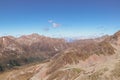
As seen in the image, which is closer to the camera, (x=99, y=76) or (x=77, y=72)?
(x=99, y=76)

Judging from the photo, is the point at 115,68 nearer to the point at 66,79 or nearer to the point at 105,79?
the point at 105,79

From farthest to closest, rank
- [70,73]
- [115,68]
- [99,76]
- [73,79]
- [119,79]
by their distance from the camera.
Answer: [70,73]
[73,79]
[115,68]
[99,76]
[119,79]

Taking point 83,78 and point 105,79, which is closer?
point 105,79

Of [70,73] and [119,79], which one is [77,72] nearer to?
[70,73]

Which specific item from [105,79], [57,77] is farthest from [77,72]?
[105,79]

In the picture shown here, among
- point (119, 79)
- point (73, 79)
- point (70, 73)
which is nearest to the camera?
point (119, 79)

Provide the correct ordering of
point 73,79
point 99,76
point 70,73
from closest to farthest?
point 99,76, point 73,79, point 70,73

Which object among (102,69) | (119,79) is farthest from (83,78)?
→ (119,79)

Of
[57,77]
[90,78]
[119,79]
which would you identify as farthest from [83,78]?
[57,77]
